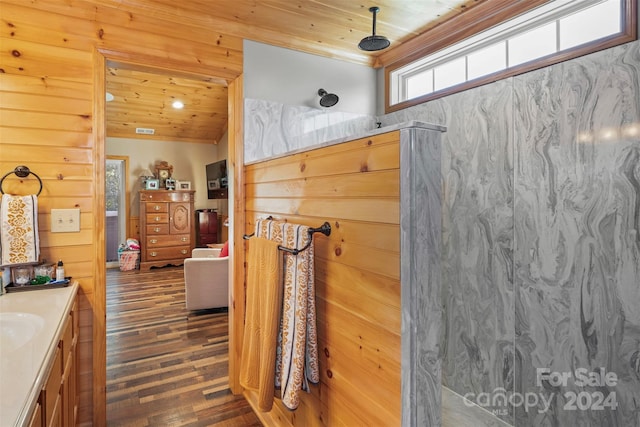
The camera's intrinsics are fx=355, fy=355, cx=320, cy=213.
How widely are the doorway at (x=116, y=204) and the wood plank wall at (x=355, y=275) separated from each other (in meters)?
6.01

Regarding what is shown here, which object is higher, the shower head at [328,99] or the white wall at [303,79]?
the white wall at [303,79]

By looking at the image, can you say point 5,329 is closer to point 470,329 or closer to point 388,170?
point 388,170

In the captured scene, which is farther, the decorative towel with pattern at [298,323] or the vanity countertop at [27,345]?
the decorative towel with pattern at [298,323]

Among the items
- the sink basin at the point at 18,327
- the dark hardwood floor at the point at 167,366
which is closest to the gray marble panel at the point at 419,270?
the sink basin at the point at 18,327

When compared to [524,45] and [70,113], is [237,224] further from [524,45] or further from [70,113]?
[524,45]

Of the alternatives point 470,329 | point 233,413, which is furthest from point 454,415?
point 233,413

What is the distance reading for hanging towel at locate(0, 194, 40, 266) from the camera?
1.78 metres

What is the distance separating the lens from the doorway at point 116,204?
21.8 ft

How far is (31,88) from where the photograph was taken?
1.92 m

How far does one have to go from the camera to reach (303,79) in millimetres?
2705

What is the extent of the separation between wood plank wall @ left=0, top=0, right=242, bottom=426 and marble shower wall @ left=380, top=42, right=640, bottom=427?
2.15 meters

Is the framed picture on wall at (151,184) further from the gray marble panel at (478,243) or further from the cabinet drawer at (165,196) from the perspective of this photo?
the gray marble panel at (478,243)

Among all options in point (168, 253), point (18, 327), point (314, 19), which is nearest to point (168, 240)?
point (168, 253)

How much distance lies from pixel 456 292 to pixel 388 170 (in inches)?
59.4
